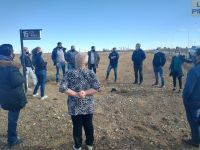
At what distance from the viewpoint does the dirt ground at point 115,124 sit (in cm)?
667

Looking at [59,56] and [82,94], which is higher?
[59,56]

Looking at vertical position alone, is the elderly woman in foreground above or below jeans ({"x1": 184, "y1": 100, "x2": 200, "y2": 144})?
above

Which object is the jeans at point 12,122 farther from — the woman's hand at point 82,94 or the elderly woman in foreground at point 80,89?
the woman's hand at point 82,94

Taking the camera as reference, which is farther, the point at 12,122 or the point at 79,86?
the point at 12,122

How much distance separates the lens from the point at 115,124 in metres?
8.16

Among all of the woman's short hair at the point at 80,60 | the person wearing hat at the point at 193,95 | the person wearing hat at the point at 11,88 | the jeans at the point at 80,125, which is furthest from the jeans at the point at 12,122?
the person wearing hat at the point at 193,95

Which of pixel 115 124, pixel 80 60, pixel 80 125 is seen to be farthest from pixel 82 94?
pixel 115 124

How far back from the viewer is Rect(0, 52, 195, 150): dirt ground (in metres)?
6.67

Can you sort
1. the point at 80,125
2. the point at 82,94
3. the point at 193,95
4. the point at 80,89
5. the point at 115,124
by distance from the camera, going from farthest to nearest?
the point at 115,124, the point at 193,95, the point at 80,125, the point at 80,89, the point at 82,94

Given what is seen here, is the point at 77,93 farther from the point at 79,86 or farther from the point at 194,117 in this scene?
the point at 194,117

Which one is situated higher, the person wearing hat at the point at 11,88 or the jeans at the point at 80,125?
the person wearing hat at the point at 11,88

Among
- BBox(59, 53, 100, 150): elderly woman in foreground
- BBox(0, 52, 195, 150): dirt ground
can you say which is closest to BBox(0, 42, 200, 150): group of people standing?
BBox(59, 53, 100, 150): elderly woman in foreground

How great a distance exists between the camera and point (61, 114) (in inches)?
358

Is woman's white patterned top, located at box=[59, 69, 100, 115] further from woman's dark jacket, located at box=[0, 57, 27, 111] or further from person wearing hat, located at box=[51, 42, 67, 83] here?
person wearing hat, located at box=[51, 42, 67, 83]
